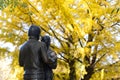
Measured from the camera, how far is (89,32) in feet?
20.7

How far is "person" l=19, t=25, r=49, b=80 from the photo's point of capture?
4.29 metres

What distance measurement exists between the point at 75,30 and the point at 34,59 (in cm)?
183

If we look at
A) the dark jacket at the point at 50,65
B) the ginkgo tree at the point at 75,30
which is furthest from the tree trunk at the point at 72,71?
the dark jacket at the point at 50,65

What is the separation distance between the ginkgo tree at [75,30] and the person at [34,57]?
4.42 ft

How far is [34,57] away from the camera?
433 centimetres

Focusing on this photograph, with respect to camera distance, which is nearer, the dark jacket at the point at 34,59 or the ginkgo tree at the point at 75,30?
the dark jacket at the point at 34,59

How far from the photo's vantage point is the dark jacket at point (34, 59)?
4289mm

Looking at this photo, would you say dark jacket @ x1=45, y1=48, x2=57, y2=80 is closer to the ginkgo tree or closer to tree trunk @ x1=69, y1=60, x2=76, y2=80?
the ginkgo tree

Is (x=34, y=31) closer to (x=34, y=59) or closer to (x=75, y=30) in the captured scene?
(x=34, y=59)

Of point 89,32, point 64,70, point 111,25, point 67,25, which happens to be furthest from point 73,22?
point 64,70

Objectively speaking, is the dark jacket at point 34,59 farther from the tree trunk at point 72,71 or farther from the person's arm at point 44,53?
the tree trunk at point 72,71

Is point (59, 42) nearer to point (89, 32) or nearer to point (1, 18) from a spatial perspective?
point (89, 32)

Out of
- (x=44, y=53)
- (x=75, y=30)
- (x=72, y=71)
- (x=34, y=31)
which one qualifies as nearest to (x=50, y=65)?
(x=44, y=53)

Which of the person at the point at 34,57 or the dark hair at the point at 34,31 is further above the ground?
the dark hair at the point at 34,31
